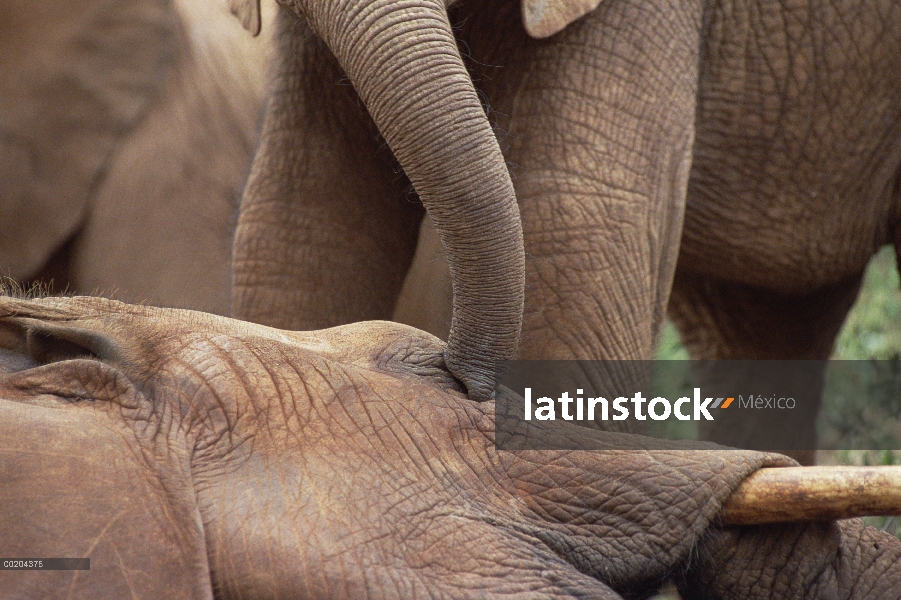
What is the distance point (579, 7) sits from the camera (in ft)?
5.36

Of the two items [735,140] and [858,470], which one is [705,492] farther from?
[735,140]

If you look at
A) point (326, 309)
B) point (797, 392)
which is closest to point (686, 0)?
point (326, 309)

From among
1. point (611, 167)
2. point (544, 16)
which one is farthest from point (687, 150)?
point (544, 16)

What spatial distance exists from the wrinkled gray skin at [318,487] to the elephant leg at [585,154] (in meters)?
0.47

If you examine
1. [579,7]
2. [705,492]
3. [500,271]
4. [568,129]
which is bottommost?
[705,492]

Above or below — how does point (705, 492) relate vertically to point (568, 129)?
below

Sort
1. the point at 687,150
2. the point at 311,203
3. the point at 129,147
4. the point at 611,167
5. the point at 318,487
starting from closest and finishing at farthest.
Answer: the point at 318,487 < the point at 611,167 < the point at 687,150 < the point at 311,203 < the point at 129,147

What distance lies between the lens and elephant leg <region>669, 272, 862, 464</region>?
2.68 m

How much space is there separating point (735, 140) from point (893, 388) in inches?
68.0

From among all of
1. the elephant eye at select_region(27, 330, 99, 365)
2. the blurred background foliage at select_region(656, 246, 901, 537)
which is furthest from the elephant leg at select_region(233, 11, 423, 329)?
the blurred background foliage at select_region(656, 246, 901, 537)

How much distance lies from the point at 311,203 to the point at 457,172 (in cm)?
76

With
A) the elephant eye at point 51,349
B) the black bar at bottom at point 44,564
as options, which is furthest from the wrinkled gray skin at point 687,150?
the black bar at bottom at point 44,564

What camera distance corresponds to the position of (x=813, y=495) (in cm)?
112

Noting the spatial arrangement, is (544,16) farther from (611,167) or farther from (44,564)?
(44,564)
